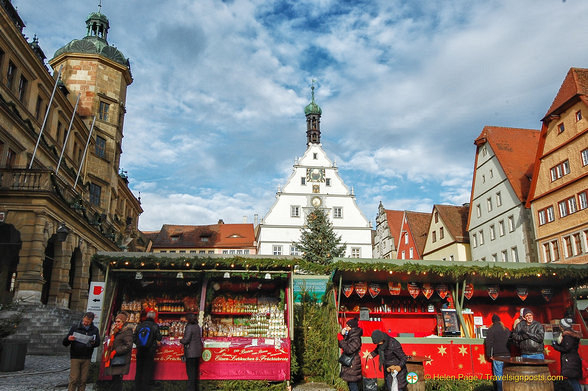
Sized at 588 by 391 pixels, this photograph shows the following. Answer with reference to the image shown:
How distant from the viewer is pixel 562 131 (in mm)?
27469

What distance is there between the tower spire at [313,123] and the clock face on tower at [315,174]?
14.7ft

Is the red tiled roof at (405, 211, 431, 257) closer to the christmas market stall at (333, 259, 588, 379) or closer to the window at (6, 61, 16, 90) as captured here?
the christmas market stall at (333, 259, 588, 379)

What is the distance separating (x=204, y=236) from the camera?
58.6 m

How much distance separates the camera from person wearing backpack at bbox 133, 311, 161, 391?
1000 centimetres

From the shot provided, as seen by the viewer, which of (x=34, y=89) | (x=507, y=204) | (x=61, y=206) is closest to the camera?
(x=61, y=206)

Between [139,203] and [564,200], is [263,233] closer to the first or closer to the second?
[139,203]

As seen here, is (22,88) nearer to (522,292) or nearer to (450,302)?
(450,302)

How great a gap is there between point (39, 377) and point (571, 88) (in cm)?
2849

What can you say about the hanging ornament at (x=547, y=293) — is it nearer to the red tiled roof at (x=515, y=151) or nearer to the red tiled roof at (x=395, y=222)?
the red tiled roof at (x=515, y=151)

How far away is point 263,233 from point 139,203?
1249 cm

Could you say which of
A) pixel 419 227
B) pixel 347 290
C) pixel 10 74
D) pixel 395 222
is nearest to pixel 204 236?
pixel 395 222

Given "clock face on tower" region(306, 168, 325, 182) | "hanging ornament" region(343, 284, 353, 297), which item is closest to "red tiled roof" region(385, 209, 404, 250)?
"clock face on tower" region(306, 168, 325, 182)

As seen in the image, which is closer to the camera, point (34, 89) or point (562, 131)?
point (34, 89)

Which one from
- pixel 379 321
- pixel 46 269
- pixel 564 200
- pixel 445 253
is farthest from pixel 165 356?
pixel 445 253
